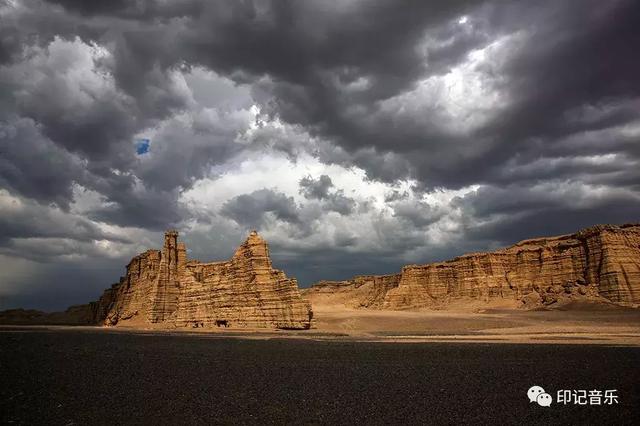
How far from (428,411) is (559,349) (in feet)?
63.1

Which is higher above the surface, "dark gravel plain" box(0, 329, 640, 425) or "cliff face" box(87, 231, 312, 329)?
"cliff face" box(87, 231, 312, 329)

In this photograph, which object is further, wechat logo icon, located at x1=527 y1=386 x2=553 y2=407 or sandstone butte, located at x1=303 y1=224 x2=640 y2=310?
sandstone butte, located at x1=303 y1=224 x2=640 y2=310

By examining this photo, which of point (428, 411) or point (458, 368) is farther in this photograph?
point (458, 368)

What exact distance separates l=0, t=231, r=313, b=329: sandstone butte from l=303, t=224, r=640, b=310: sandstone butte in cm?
5263

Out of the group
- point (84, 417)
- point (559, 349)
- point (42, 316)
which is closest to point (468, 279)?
point (559, 349)

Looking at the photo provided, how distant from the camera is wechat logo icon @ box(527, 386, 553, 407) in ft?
44.1

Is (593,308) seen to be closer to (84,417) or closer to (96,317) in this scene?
(84,417)

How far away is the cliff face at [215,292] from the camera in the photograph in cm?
5047

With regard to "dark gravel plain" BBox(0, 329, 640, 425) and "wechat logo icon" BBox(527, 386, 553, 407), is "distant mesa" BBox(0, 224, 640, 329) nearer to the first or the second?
"dark gravel plain" BBox(0, 329, 640, 425)

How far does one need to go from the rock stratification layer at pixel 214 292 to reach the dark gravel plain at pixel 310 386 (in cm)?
2418

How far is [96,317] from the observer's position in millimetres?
94312

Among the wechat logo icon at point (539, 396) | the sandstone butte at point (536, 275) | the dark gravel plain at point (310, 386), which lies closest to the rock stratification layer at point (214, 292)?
the dark gravel plain at point (310, 386)

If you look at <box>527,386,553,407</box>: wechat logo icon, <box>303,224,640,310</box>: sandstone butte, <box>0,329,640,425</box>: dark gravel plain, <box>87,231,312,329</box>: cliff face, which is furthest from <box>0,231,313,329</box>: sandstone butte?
<box>303,224,640,310</box>: sandstone butte

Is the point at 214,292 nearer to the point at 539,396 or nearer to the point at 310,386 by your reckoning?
the point at 310,386
